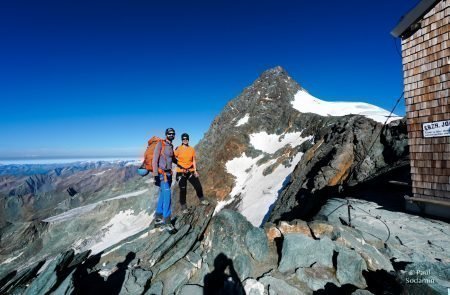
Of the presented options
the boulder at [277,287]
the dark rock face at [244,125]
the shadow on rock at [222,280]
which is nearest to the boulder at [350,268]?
the boulder at [277,287]

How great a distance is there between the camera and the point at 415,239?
7160 mm

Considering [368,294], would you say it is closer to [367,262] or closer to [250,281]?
[367,262]

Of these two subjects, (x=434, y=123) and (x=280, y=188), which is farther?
(x=280, y=188)

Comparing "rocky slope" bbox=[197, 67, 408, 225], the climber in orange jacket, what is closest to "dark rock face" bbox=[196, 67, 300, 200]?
"rocky slope" bbox=[197, 67, 408, 225]

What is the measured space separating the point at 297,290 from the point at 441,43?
9.38 meters

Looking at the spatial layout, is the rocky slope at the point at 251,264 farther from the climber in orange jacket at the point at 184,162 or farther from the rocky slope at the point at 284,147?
the rocky slope at the point at 284,147

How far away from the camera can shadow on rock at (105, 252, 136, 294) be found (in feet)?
18.1

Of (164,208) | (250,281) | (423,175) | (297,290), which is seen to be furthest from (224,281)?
(423,175)

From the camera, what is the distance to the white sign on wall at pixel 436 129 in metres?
8.63

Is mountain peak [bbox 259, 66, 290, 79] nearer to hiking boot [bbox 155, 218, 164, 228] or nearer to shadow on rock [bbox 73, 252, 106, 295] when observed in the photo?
hiking boot [bbox 155, 218, 164, 228]

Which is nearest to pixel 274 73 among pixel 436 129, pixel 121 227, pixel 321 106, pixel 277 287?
pixel 321 106

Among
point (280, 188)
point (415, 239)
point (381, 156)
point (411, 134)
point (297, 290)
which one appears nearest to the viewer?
point (297, 290)

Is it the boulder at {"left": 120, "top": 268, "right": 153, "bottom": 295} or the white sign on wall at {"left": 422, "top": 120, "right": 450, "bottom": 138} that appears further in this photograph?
the white sign on wall at {"left": 422, "top": 120, "right": 450, "bottom": 138}

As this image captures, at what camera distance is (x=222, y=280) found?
5.79 metres
